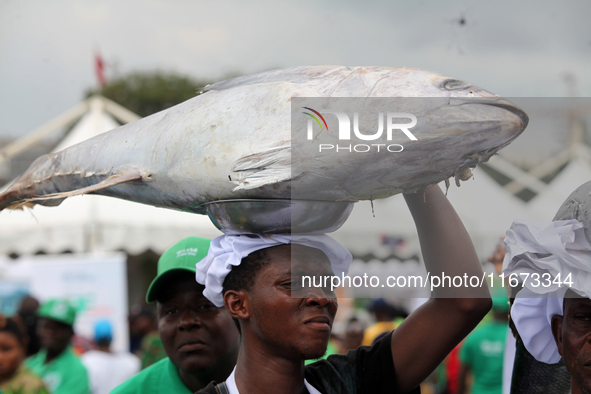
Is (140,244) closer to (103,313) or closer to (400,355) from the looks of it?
(103,313)

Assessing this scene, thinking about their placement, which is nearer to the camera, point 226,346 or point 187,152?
point 187,152

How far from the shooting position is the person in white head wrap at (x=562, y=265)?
56.7 inches

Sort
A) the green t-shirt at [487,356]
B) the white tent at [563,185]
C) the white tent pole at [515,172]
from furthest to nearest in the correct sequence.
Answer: the green t-shirt at [487,356], the white tent pole at [515,172], the white tent at [563,185]

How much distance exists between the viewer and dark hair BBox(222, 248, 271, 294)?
1.62 metres

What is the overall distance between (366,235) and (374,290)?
0.17 meters

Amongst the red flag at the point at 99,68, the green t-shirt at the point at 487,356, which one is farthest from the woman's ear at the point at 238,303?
the red flag at the point at 99,68

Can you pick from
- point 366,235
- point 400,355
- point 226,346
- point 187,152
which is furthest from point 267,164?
point 226,346

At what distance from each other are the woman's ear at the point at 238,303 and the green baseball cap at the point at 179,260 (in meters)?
0.58

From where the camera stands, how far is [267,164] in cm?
129

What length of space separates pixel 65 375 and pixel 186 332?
229 centimetres

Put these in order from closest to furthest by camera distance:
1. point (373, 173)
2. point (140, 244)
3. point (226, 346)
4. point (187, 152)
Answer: point (373, 173) < point (187, 152) < point (226, 346) < point (140, 244)

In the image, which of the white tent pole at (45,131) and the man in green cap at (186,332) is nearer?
the man in green cap at (186,332)

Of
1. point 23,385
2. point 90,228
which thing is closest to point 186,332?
point 23,385

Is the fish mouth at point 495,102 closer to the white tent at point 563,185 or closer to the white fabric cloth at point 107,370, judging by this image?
the white tent at point 563,185
